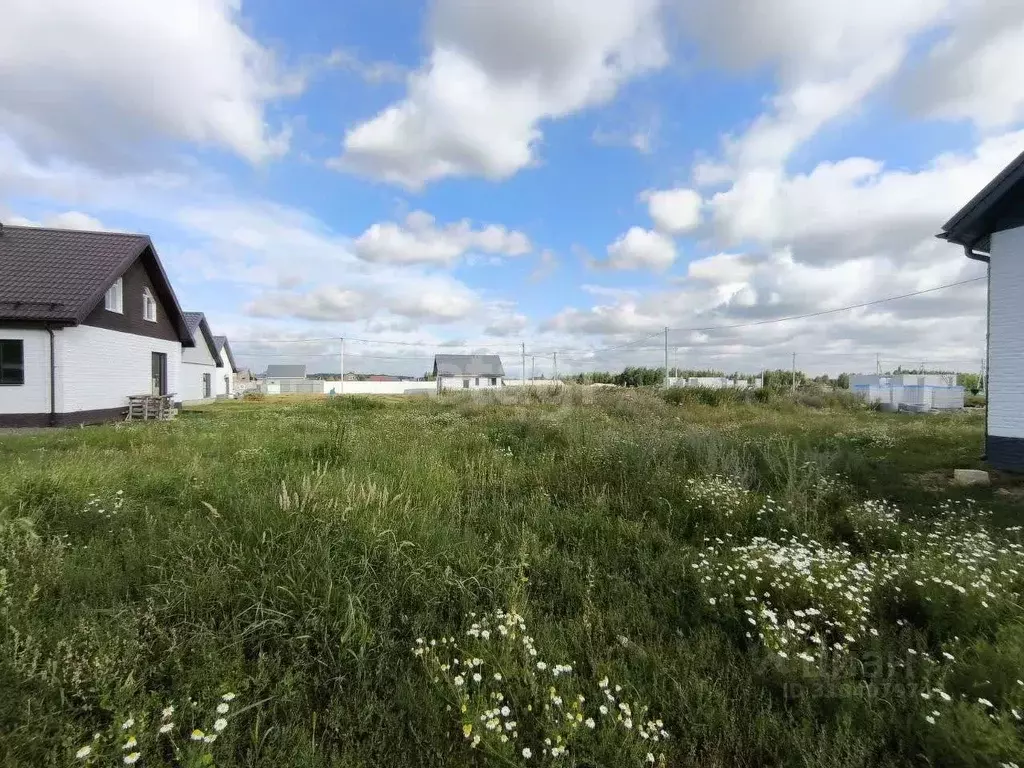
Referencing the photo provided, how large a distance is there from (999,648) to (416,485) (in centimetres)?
423

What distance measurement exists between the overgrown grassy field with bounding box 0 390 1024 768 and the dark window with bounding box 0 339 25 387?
1230 centimetres

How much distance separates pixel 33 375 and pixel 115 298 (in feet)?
12.2

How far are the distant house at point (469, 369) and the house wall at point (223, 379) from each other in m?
25.5

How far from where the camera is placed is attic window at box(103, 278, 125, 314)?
51.9ft

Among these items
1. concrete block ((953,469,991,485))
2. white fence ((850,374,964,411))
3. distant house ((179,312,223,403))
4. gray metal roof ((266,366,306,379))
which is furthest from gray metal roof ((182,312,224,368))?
white fence ((850,374,964,411))

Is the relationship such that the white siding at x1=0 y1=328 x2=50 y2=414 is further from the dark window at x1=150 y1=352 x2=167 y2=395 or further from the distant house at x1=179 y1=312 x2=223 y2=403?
the distant house at x1=179 y1=312 x2=223 y2=403

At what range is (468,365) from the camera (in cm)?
6662

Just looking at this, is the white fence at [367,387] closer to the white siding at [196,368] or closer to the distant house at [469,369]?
the distant house at [469,369]

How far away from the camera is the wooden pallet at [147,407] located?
17.0 metres

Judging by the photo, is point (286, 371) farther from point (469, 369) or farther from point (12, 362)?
point (12, 362)

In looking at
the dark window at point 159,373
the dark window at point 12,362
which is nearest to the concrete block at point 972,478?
the dark window at point 12,362

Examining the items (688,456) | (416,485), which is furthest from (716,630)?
(688,456)

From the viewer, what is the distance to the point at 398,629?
2891 mm

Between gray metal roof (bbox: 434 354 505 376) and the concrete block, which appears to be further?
gray metal roof (bbox: 434 354 505 376)
